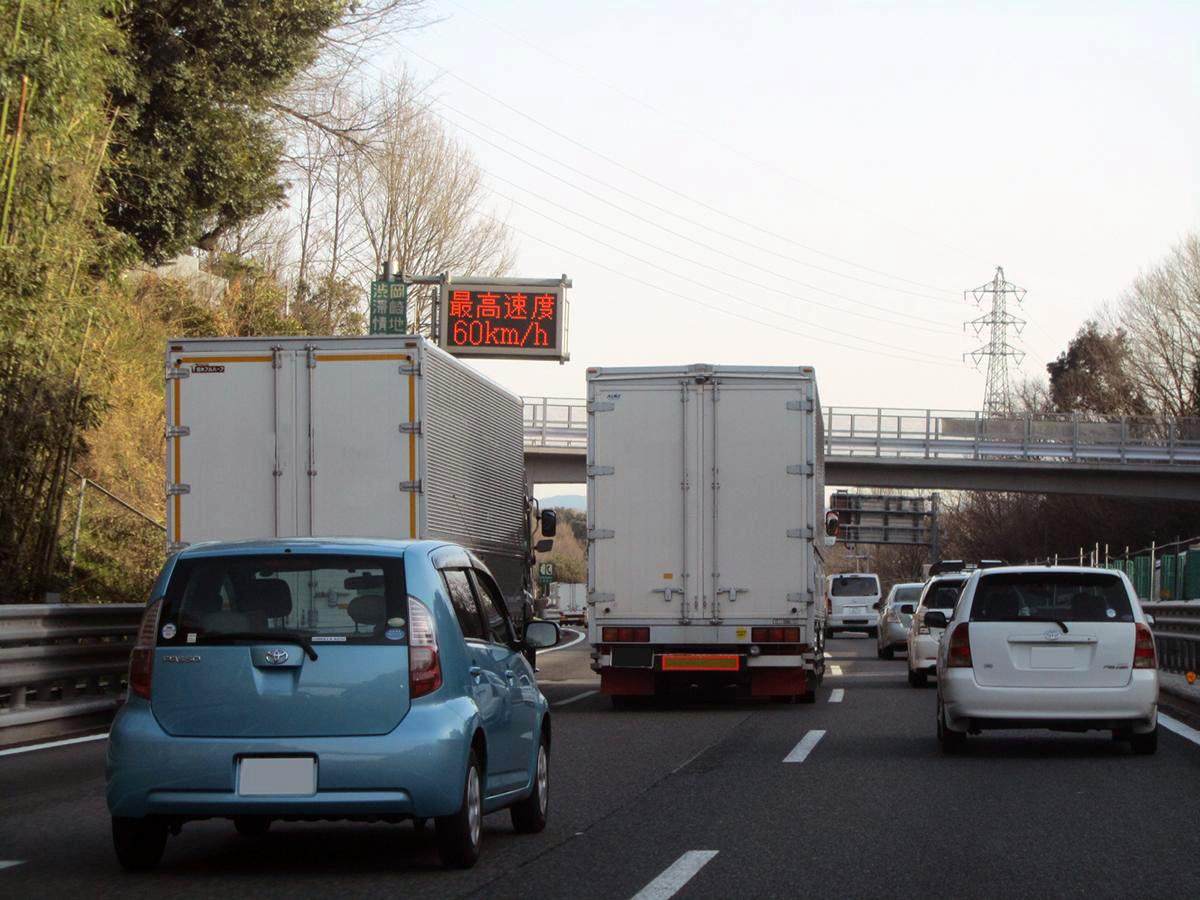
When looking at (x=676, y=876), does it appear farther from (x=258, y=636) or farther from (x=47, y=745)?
(x=47, y=745)

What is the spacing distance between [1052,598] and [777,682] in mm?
5714

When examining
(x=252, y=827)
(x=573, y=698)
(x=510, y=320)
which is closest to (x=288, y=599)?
(x=252, y=827)

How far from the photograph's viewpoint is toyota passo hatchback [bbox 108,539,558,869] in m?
7.18

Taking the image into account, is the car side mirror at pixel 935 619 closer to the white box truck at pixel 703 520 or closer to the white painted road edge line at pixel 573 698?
the white box truck at pixel 703 520

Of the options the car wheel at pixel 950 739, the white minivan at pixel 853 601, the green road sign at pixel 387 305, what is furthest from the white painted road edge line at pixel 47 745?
the white minivan at pixel 853 601

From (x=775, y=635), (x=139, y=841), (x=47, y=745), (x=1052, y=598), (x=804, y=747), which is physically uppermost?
(x=1052, y=598)

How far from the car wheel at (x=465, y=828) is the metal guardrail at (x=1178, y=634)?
575 inches

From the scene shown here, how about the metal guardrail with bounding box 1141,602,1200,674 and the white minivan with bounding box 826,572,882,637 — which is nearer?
the metal guardrail with bounding box 1141,602,1200,674

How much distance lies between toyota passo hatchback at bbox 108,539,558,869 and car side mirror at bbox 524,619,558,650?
50.2 inches

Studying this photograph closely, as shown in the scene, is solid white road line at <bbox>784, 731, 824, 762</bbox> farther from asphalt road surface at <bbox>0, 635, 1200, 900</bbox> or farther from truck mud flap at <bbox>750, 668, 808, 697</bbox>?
truck mud flap at <bbox>750, 668, 808, 697</bbox>

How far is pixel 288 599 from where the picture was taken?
7.49 m

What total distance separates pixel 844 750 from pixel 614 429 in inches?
225

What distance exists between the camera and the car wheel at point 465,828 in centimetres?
747

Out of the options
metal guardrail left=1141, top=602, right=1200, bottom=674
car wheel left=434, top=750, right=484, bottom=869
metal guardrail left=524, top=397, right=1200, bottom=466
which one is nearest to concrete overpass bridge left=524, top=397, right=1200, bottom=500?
metal guardrail left=524, top=397, right=1200, bottom=466
